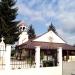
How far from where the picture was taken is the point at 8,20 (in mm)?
35219

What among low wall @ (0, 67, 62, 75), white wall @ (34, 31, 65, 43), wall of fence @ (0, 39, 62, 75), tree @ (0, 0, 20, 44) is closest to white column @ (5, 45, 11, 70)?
wall of fence @ (0, 39, 62, 75)

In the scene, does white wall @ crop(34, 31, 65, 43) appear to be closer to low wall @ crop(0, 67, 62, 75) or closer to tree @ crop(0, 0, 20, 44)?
A: tree @ crop(0, 0, 20, 44)

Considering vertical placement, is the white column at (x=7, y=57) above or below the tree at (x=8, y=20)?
below

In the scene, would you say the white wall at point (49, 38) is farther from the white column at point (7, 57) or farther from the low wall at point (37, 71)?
the white column at point (7, 57)

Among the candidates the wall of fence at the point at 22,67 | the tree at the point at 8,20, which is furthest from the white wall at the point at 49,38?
the wall of fence at the point at 22,67

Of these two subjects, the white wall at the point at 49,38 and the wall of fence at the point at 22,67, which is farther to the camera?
the white wall at the point at 49,38

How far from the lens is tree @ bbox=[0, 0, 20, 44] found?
34.3 metres

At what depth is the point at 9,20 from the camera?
35344 mm

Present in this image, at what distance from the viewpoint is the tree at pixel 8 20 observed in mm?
34312

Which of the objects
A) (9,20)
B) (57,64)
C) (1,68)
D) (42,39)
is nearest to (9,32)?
(9,20)

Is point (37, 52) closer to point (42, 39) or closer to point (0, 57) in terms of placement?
point (0, 57)

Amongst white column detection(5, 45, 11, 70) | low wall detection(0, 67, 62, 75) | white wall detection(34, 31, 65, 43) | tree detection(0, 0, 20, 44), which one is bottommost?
low wall detection(0, 67, 62, 75)

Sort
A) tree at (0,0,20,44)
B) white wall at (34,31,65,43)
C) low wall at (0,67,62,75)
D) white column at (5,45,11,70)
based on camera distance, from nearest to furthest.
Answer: white column at (5,45,11,70) < low wall at (0,67,62,75) < tree at (0,0,20,44) < white wall at (34,31,65,43)

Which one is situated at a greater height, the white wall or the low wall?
the white wall
